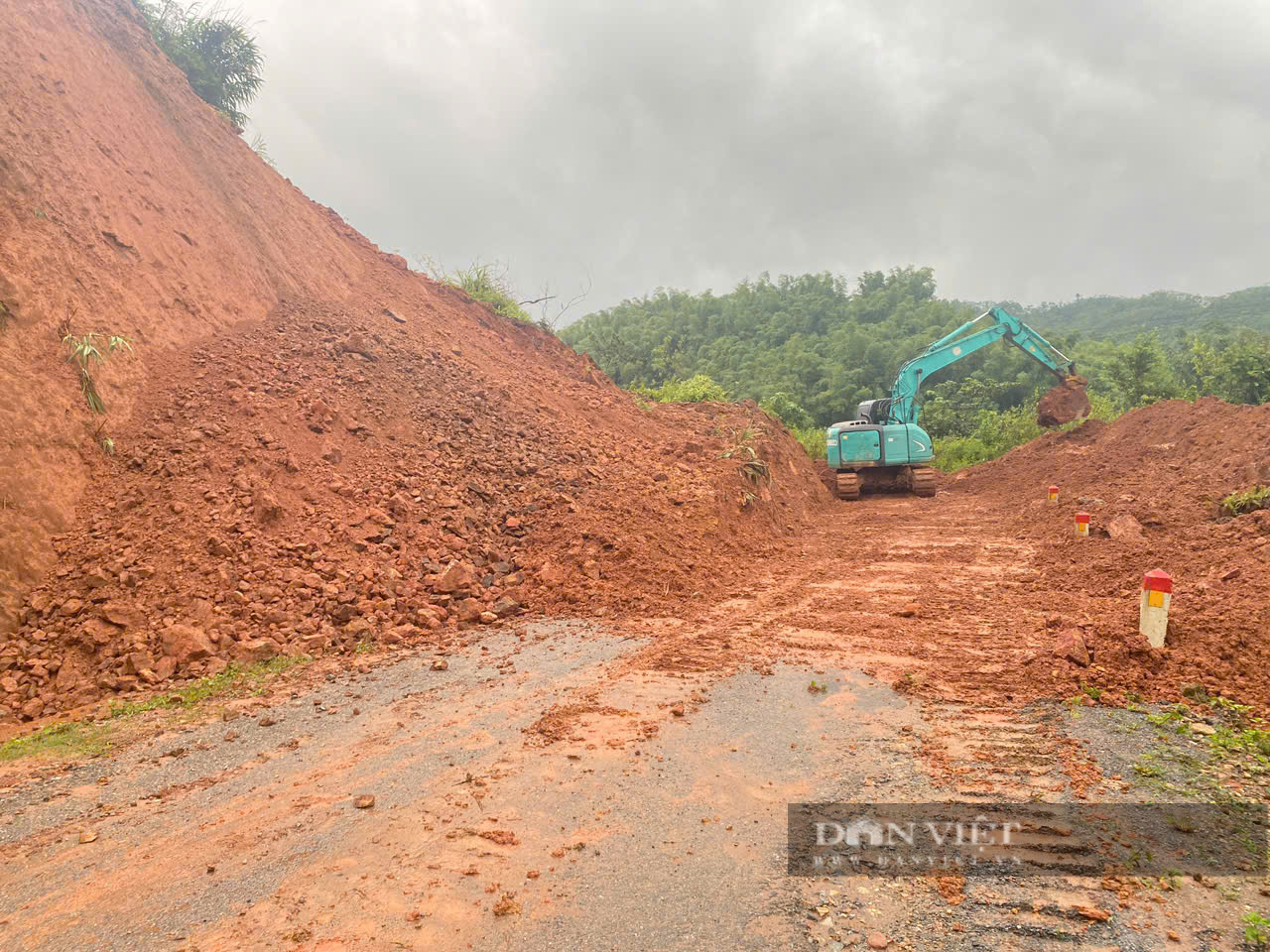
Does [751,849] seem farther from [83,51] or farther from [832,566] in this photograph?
[83,51]

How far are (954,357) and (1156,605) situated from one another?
13813 mm

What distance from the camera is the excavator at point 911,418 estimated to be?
15.6 meters

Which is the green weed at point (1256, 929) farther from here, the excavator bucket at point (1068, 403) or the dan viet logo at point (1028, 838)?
the excavator bucket at point (1068, 403)

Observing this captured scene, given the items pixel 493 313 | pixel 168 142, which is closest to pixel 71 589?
pixel 168 142

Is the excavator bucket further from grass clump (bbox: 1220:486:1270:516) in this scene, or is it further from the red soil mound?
grass clump (bbox: 1220:486:1270:516)

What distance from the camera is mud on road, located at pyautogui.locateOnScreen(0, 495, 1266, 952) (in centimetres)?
237

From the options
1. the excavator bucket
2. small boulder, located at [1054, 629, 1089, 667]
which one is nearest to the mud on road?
small boulder, located at [1054, 629, 1089, 667]

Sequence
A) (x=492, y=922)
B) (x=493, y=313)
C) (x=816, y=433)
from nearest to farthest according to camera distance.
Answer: (x=492, y=922) → (x=493, y=313) → (x=816, y=433)

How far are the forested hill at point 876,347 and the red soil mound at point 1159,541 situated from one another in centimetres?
448

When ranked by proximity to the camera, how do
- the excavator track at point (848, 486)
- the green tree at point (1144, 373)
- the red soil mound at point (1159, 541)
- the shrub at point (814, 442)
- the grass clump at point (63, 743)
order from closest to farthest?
the grass clump at point (63, 743), the red soil mound at point (1159, 541), the excavator track at point (848, 486), the green tree at point (1144, 373), the shrub at point (814, 442)

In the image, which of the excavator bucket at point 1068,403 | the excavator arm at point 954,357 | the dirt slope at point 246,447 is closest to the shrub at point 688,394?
the excavator arm at point 954,357

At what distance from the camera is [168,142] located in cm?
1066

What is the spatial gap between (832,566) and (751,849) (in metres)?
5.95

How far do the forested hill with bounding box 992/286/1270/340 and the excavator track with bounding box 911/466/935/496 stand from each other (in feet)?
128
